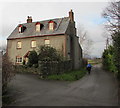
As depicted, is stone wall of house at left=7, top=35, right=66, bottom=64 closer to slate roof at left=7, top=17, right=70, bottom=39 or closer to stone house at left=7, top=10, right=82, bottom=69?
stone house at left=7, top=10, right=82, bottom=69

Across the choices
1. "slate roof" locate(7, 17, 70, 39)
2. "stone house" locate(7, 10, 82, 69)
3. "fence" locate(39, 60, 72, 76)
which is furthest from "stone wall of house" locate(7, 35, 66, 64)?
"fence" locate(39, 60, 72, 76)

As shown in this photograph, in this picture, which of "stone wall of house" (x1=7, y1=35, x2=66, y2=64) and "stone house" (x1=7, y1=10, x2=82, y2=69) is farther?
"stone house" (x1=7, y1=10, x2=82, y2=69)

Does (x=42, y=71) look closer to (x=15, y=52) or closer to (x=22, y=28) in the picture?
(x=15, y=52)

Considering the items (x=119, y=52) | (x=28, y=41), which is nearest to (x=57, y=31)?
(x=28, y=41)

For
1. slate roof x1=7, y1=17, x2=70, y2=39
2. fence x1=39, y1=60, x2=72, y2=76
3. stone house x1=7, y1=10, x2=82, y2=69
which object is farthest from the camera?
slate roof x1=7, y1=17, x2=70, y2=39

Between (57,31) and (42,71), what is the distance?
11.8m

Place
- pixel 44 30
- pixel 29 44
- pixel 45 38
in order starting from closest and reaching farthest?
pixel 45 38 → pixel 44 30 → pixel 29 44

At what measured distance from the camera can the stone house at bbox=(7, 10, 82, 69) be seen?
2340 centimetres

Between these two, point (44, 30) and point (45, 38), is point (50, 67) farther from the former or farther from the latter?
point (44, 30)

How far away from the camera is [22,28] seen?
28344 millimetres

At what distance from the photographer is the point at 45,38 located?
2455cm

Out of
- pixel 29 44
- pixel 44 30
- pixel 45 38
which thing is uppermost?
pixel 44 30

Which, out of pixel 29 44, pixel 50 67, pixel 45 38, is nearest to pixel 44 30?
pixel 45 38

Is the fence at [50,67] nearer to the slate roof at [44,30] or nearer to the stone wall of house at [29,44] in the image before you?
the stone wall of house at [29,44]
